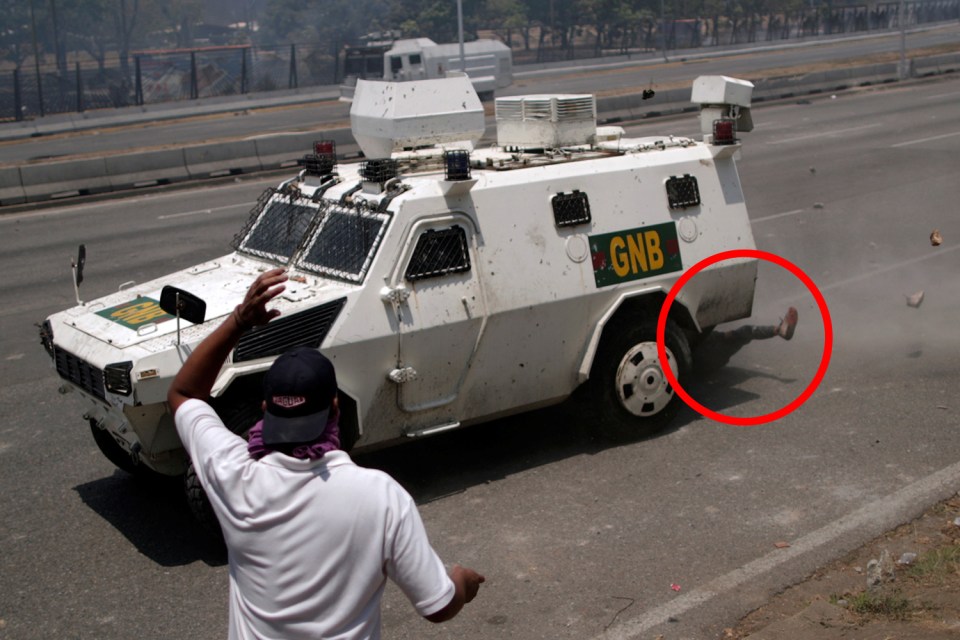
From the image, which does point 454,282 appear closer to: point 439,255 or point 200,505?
point 439,255

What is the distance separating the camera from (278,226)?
837cm

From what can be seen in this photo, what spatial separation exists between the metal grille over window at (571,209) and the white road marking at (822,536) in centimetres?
265

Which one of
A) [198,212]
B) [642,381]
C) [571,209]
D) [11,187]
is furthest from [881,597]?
[11,187]

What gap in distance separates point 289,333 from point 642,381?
9.11ft

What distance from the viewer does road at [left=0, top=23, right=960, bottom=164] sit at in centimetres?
3178

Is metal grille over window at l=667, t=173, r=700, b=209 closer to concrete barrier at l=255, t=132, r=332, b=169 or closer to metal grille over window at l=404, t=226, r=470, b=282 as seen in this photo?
metal grille over window at l=404, t=226, r=470, b=282

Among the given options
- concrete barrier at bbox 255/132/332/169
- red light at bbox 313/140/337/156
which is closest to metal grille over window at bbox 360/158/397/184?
red light at bbox 313/140/337/156

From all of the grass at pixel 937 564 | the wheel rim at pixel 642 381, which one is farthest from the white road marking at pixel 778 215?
the grass at pixel 937 564

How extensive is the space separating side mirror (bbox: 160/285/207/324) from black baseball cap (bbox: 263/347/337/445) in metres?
1.06

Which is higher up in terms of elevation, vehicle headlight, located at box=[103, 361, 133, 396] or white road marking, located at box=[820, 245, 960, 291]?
vehicle headlight, located at box=[103, 361, 133, 396]

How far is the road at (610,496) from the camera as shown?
6.21 m

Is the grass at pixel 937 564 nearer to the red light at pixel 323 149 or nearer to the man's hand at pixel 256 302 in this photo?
the man's hand at pixel 256 302

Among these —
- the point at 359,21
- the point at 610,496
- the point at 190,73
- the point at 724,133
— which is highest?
the point at 359,21

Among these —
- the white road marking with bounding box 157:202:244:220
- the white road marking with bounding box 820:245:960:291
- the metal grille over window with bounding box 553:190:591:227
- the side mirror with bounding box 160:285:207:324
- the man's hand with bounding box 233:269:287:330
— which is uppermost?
the man's hand with bounding box 233:269:287:330
